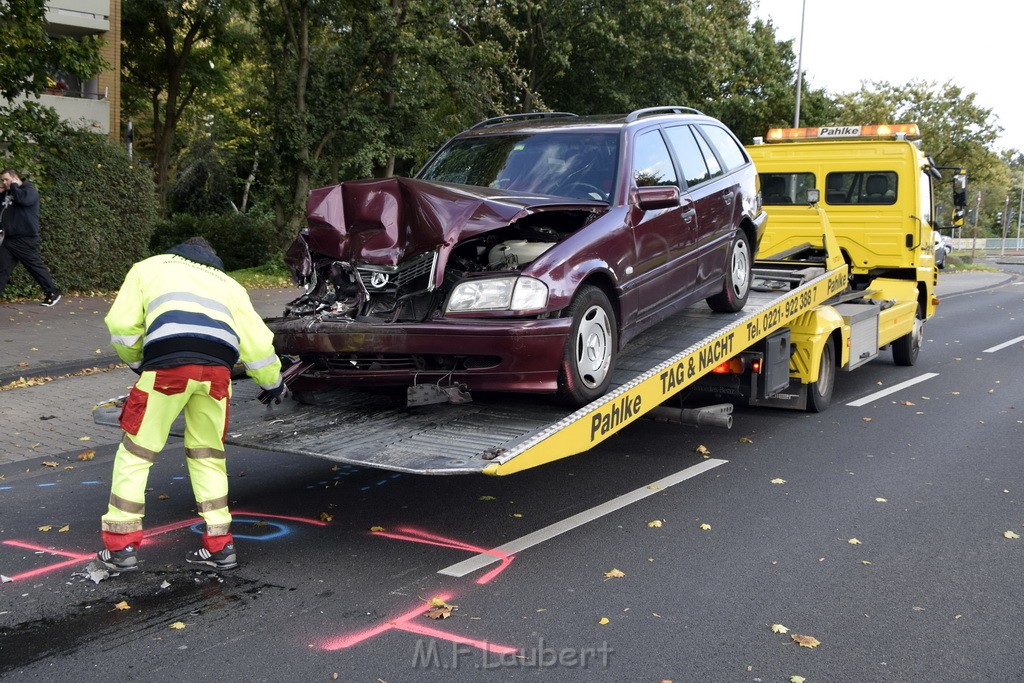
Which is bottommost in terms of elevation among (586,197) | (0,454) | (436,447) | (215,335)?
(0,454)

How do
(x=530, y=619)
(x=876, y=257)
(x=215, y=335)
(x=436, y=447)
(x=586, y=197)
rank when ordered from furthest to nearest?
(x=876, y=257)
(x=586, y=197)
(x=436, y=447)
(x=215, y=335)
(x=530, y=619)

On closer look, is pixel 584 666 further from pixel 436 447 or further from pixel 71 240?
pixel 71 240

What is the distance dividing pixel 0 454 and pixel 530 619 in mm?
4775

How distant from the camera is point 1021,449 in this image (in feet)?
25.8

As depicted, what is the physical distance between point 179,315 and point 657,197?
118 inches

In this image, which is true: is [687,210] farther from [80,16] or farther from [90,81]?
[80,16]

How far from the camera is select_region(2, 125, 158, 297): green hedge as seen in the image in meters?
15.1

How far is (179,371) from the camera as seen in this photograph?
4.63 meters

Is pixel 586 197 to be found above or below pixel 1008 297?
above

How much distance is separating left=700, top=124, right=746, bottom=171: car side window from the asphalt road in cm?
229

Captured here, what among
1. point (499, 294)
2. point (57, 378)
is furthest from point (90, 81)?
point (499, 294)

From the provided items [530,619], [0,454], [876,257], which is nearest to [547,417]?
[530,619]

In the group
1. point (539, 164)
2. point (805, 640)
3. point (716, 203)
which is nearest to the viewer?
point (805, 640)

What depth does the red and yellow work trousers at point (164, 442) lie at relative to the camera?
4641mm
